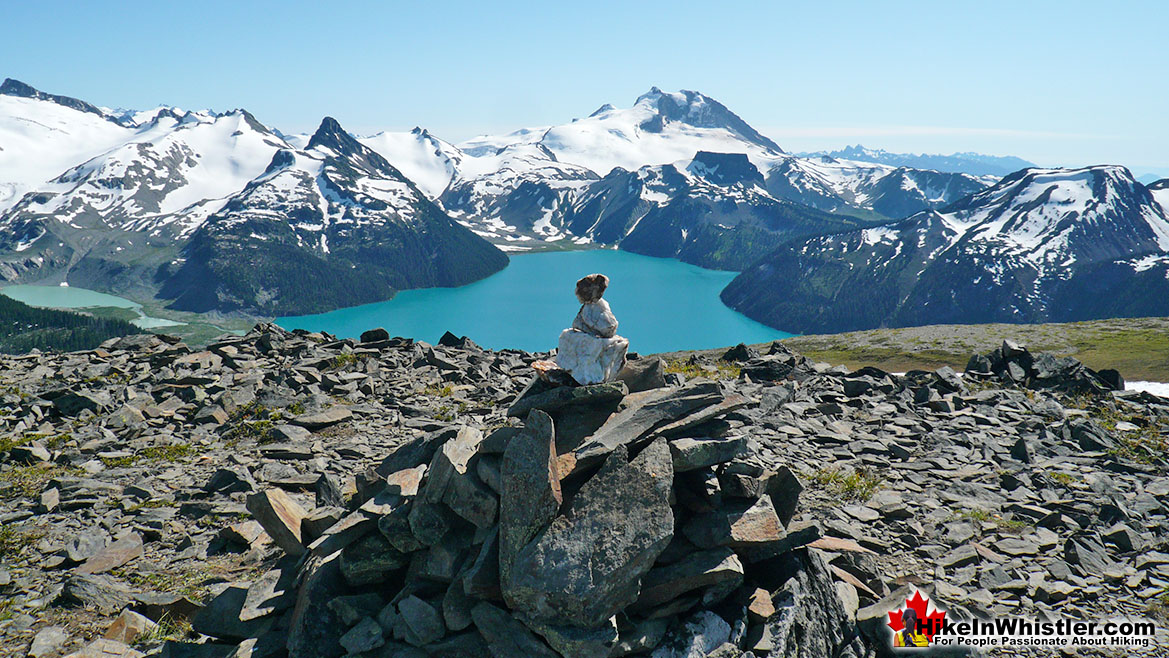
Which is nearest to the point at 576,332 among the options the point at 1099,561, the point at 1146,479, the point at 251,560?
the point at 251,560

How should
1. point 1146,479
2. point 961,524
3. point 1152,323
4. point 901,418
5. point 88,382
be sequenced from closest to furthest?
1. point 961,524
2. point 1146,479
3. point 901,418
4. point 88,382
5. point 1152,323

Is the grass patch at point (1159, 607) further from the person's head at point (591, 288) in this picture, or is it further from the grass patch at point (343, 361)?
the grass patch at point (343, 361)

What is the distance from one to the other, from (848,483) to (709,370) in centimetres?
1847

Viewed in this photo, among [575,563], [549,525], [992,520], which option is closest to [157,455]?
[549,525]

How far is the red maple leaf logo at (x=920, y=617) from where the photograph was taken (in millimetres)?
10062

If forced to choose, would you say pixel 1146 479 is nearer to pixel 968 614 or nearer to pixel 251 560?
pixel 968 614

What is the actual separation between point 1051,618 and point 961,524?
3658 millimetres

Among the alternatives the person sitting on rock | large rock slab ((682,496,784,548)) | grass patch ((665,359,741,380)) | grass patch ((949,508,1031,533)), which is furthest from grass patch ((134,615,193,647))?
grass patch ((665,359,741,380))

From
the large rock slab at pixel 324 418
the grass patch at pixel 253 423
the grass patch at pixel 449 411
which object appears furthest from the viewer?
the grass patch at pixel 449 411

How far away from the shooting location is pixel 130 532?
1389 cm

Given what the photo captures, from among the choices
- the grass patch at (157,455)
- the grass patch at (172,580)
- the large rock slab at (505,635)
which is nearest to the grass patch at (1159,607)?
the large rock slab at (505,635)

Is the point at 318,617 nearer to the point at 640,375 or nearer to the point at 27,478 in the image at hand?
the point at 640,375

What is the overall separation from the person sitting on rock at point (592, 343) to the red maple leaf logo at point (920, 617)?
21.4 ft
